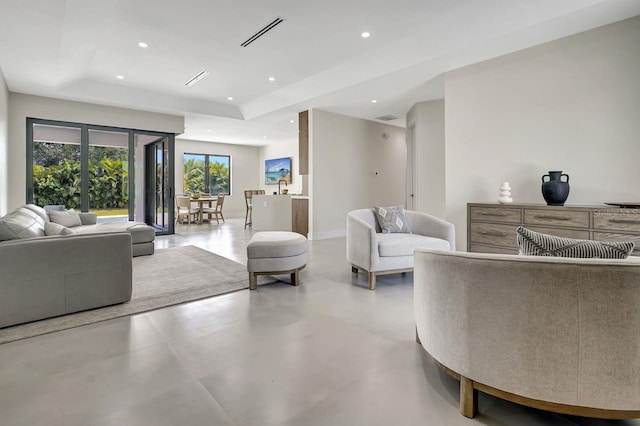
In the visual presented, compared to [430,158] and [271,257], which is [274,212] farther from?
[271,257]

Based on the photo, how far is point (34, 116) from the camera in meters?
5.95

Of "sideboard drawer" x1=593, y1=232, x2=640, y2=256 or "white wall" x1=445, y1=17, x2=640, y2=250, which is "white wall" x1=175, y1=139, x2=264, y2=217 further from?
"sideboard drawer" x1=593, y1=232, x2=640, y2=256

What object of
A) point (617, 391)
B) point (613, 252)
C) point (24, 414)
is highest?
point (613, 252)

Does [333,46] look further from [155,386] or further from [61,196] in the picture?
[61,196]

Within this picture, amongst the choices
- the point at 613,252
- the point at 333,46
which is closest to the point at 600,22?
the point at 333,46

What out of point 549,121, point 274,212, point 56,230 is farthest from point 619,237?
point 274,212

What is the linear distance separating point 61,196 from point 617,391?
8222mm

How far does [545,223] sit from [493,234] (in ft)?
1.87

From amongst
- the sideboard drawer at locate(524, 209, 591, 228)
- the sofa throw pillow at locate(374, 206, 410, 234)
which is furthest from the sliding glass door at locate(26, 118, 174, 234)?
the sideboard drawer at locate(524, 209, 591, 228)

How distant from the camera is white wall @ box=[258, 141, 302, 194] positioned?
11.3 meters

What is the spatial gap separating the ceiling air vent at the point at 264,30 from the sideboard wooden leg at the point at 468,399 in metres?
4.03

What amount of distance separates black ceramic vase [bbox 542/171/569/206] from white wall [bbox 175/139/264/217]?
10342 mm

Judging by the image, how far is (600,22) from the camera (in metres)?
3.40

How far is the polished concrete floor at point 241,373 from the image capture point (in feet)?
4.60
